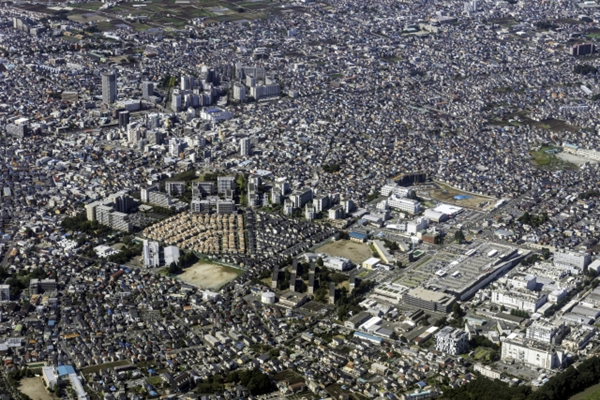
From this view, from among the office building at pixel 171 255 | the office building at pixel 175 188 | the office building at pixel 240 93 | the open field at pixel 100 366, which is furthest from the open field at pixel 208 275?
the office building at pixel 240 93

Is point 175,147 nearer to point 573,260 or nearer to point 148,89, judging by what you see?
point 148,89

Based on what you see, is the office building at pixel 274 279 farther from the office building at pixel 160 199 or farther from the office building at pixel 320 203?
the office building at pixel 160 199

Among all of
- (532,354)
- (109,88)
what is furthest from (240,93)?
(532,354)

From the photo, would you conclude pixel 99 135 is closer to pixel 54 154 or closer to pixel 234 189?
pixel 54 154

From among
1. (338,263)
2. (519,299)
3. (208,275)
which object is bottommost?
(208,275)

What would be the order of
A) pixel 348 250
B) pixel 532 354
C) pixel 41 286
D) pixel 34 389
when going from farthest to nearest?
pixel 348 250 → pixel 41 286 → pixel 532 354 → pixel 34 389
